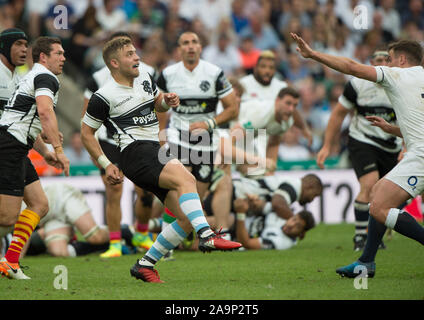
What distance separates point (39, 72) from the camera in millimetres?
7387

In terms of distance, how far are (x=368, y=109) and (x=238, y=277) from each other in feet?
10.8

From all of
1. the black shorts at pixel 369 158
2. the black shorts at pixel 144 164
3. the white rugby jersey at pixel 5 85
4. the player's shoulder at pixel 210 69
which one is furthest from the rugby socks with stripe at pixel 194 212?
the black shorts at pixel 369 158

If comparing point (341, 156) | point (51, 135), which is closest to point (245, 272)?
point (51, 135)

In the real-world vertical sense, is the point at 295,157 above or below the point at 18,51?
below

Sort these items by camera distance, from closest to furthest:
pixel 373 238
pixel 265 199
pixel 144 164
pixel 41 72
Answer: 1. pixel 144 164
2. pixel 373 238
3. pixel 41 72
4. pixel 265 199

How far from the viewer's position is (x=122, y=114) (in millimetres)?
7145

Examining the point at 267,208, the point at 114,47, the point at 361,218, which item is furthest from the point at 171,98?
the point at 267,208

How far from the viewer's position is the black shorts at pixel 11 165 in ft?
23.9

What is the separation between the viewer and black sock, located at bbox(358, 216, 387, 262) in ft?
23.2

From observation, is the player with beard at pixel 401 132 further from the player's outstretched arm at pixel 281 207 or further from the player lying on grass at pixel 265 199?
the player lying on grass at pixel 265 199

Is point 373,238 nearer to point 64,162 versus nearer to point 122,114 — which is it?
point 122,114

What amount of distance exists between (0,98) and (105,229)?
2927 mm

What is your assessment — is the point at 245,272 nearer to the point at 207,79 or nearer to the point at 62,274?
the point at 62,274

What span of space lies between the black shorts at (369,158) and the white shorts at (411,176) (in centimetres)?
287
